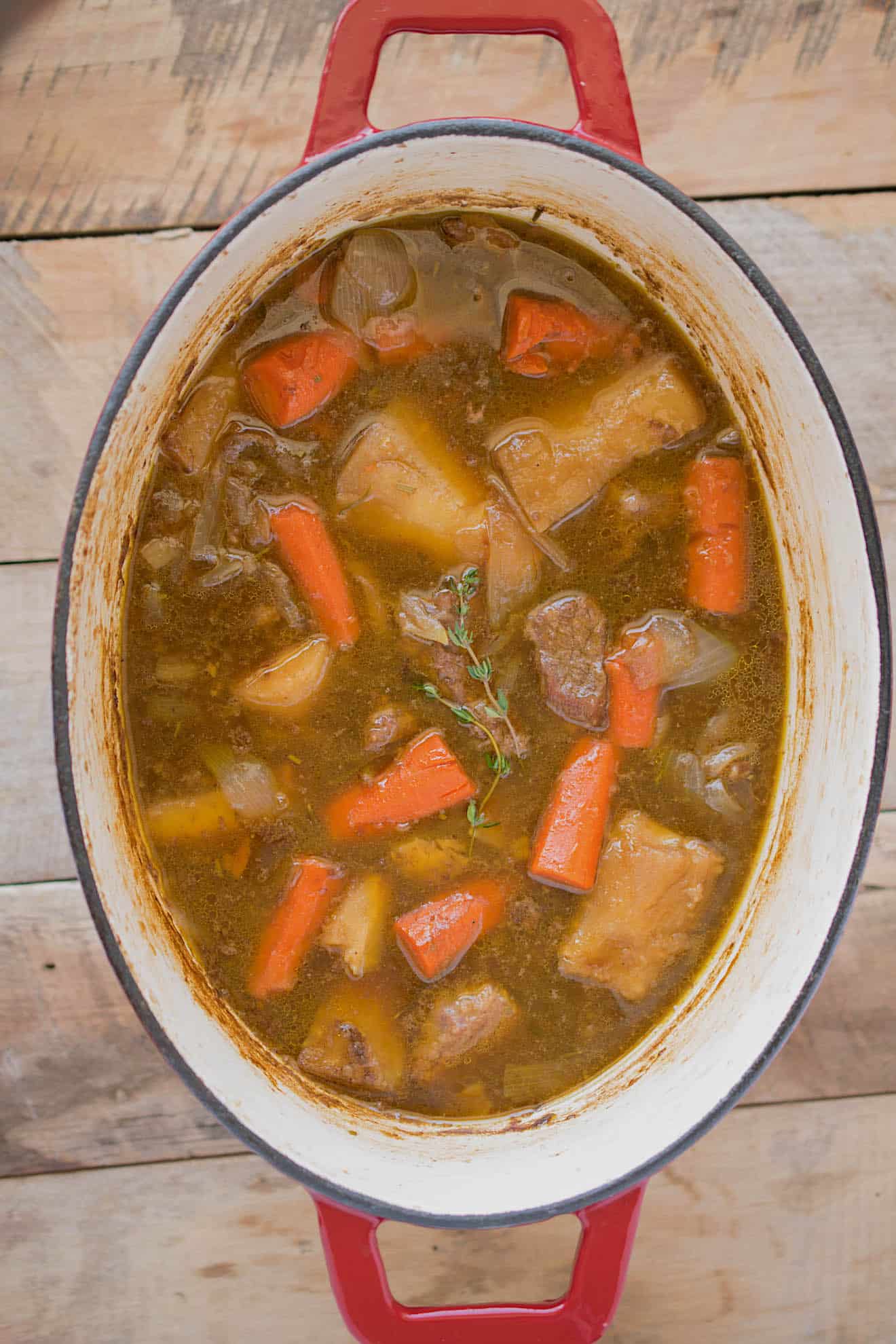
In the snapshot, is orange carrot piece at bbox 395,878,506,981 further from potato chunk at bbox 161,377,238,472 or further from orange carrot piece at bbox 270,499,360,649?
potato chunk at bbox 161,377,238,472

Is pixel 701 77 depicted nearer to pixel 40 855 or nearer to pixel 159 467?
pixel 159 467

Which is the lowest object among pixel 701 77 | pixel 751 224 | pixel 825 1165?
pixel 825 1165

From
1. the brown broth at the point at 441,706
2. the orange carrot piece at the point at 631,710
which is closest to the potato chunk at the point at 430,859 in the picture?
the brown broth at the point at 441,706

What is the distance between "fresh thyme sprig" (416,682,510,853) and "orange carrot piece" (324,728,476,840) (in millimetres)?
35

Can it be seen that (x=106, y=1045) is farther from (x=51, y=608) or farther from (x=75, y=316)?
(x=75, y=316)

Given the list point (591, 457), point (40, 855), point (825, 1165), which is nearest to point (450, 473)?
point (591, 457)

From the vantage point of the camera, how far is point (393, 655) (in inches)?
70.9

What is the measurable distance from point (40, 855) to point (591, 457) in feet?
4.29

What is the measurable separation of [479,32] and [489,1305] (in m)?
1.92

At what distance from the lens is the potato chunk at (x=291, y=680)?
1771mm

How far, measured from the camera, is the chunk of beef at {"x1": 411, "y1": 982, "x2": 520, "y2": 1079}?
1.83 metres

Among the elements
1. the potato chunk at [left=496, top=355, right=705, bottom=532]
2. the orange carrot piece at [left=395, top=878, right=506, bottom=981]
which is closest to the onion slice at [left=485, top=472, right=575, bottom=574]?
the potato chunk at [left=496, top=355, right=705, bottom=532]

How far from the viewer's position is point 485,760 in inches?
71.6

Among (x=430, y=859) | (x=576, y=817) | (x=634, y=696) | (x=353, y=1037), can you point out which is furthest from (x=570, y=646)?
(x=353, y=1037)
